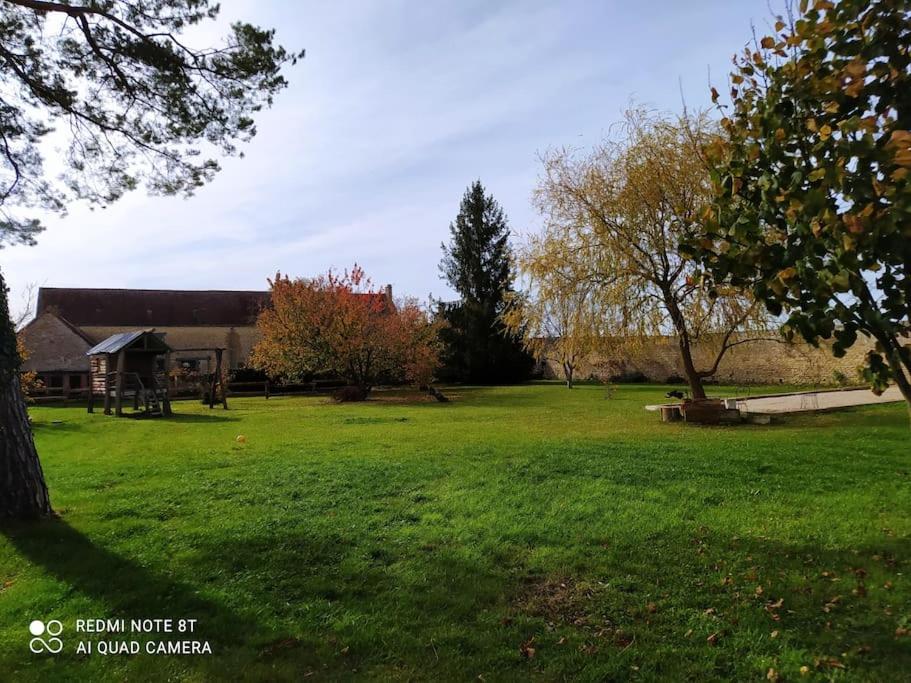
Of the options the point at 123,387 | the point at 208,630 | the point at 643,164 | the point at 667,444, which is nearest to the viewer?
the point at 208,630

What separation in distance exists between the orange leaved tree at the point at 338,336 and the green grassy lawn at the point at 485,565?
644 inches

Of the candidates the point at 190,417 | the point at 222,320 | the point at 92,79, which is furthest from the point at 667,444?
the point at 222,320

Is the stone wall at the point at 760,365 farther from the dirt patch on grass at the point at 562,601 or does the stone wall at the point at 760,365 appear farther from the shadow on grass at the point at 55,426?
the dirt patch on grass at the point at 562,601

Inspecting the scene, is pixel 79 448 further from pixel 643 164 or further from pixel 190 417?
pixel 643 164

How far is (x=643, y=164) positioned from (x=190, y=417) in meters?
15.0

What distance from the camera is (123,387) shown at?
1969 cm

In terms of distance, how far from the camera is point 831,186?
7.37 feet

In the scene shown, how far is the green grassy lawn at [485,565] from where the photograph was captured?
9.93 feet

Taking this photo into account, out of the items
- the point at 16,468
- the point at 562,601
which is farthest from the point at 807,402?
the point at 16,468

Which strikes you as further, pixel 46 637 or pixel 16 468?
pixel 16 468

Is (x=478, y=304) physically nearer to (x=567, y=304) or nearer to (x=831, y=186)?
(x=567, y=304)

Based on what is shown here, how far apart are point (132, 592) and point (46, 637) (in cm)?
54

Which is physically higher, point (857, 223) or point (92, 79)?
point (92, 79)

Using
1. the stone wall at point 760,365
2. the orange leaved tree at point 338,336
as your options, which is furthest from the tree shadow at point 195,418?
the stone wall at point 760,365
